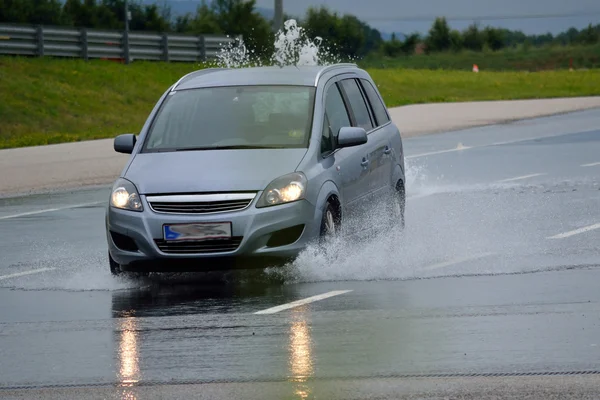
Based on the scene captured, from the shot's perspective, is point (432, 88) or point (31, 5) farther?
point (31, 5)

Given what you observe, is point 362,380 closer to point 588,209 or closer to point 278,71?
point 278,71

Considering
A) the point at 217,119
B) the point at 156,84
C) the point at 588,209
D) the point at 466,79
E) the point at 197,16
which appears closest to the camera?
the point at 217,119

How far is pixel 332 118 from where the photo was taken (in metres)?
12.8

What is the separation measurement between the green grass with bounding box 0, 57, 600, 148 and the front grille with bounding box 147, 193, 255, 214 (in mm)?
19384

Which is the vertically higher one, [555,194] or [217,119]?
[217,119]

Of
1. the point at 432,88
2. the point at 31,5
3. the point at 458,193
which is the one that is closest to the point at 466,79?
the point at 432,88

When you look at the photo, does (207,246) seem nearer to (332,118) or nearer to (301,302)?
(301,302)

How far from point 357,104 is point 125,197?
9.76ft

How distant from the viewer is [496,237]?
44.9ft

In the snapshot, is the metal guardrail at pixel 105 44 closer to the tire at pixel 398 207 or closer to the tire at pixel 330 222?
the tire at pixel 398 207

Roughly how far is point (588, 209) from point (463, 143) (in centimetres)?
1290

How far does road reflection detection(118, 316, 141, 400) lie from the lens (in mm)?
7590

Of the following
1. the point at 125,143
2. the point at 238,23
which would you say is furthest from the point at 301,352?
the point at 238,23

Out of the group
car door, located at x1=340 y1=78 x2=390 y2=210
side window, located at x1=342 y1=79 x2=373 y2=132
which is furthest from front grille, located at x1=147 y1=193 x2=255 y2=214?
side window, located at x1=342 y1=79 x2=373 y2=132
